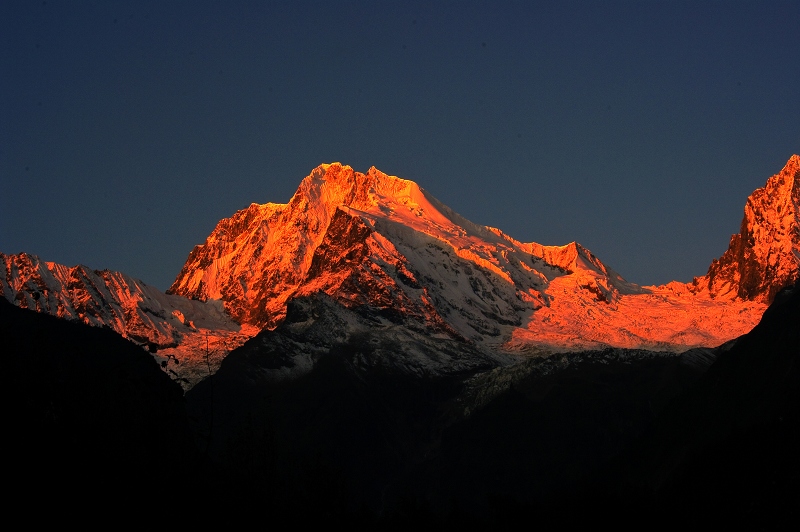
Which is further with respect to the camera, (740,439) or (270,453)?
(740,439)

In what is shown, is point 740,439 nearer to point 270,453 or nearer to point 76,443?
point 270,453

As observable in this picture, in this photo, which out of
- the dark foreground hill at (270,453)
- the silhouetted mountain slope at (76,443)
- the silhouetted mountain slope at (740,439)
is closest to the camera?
the silhouetted mountain slope at (76,443)

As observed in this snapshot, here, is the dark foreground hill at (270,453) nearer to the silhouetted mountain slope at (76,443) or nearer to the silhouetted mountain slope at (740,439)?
the silhouetted mountain slope at (76,443)

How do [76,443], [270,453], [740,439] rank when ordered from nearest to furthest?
[76,443]
[270,453]
[740,439]

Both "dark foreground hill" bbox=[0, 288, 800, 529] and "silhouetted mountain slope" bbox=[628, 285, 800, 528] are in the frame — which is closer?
"dark foreground hill" bbox=[0, 288, 800, 529]

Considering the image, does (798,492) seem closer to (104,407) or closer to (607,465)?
(104,407)

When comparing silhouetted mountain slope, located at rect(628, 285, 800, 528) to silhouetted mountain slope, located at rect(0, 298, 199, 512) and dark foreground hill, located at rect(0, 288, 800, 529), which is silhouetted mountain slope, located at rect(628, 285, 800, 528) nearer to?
dark foreground hill, located at rect(0, 288, 800, 529)

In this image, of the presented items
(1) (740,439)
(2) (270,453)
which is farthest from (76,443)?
(1) (740,439)

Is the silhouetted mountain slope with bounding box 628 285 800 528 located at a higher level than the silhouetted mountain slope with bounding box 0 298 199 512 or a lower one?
higher

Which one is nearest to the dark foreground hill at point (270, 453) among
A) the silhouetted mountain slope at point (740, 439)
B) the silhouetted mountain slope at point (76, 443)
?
the silhouetted mountain slope at point (76, 443)

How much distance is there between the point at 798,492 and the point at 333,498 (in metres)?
38.7

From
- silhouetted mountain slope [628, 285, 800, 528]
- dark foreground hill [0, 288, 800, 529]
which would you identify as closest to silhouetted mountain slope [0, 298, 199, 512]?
dark foreground hill [0, 288, 800, 529]

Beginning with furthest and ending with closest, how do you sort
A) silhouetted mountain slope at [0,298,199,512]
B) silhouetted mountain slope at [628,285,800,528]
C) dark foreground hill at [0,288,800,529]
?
silhouetted mountain slope at [628,285,800,528] → dark foreground hill at [0,288,800,529] → silhouetted mountain slope at [0,298,199,512]

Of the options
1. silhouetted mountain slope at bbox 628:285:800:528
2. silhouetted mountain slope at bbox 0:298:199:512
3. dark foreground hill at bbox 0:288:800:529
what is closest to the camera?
silhouetted mountain slope at bbox 0:298:199:512
